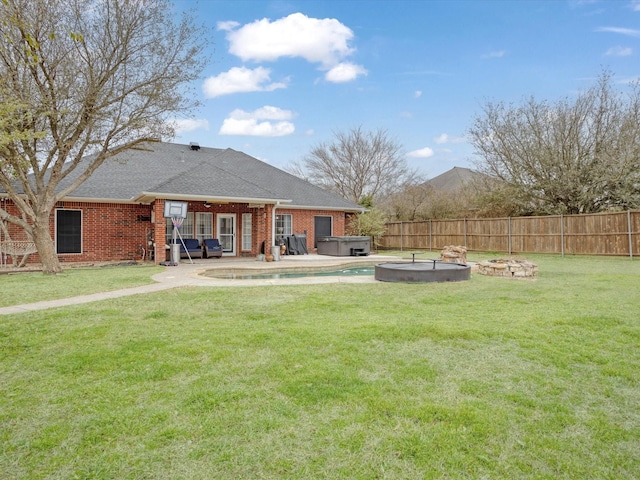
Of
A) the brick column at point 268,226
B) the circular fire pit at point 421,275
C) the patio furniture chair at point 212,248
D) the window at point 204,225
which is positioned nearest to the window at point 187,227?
the window at point 204,225

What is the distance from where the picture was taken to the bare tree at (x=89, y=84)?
1026 cm

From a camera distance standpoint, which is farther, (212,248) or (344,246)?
(344,246)

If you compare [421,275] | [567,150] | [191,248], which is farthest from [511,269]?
[567,150]

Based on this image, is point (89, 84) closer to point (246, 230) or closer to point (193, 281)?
point (193, 281)

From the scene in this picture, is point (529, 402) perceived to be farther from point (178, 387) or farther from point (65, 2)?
point (65, 2)

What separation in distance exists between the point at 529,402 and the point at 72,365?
376cm

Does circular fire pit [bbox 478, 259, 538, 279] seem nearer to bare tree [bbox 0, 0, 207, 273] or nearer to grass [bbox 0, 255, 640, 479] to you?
grass [bbox 0, 255, 640, 479]

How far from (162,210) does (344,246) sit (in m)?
7.85

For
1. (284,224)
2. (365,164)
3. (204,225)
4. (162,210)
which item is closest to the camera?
(162,210)

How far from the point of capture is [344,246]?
18359 millimetres

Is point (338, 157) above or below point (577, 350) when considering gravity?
above

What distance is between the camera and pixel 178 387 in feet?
10.7

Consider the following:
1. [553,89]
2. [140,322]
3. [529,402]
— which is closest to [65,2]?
[140,322]

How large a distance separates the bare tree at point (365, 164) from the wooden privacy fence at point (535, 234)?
31.5ft
